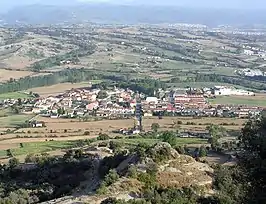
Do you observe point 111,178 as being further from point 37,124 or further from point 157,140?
point 37,124

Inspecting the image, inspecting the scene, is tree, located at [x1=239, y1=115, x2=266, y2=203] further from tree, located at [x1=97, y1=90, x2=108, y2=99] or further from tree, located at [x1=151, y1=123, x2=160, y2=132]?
tree, located at [x1=97, y1=90, x2=108, y2=99]

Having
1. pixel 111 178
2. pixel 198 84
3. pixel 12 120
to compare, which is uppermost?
pixel 111 178

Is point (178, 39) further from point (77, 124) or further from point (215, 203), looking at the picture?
point (215, 203)

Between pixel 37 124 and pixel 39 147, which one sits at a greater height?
pixel 39 147

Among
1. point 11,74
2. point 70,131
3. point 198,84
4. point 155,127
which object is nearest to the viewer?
point 70,131

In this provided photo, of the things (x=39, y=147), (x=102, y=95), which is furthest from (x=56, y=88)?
(x=39, y=147)

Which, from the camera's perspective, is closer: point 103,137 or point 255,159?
point 255,159

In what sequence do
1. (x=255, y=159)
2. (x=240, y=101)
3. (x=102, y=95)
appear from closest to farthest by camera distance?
(x=255, y=159) < (x=240, y=101) < (x=102, y=95)
